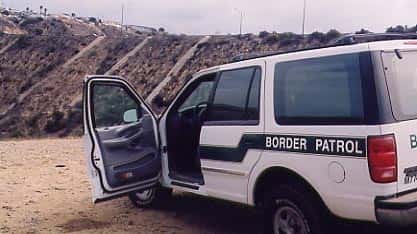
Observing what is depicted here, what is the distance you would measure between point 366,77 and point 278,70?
40.5 inches

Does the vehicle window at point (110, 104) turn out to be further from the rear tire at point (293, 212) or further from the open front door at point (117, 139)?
the rear tire at point (293, 212)

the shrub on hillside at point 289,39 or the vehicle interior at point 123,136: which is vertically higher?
the shrub on hillside at point 289,39

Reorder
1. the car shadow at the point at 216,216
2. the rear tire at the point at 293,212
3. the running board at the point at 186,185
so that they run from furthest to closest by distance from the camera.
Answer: the car shadow at the point at 216,216 < the running board at the point at 186,185 < the rear tire at the point at 293,212

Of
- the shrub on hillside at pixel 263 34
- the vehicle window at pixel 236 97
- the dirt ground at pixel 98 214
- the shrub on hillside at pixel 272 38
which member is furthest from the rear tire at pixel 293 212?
the shrub on hillside at pixel 263 34

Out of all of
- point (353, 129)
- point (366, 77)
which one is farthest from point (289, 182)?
point (366, 77)

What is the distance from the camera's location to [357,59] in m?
4.57

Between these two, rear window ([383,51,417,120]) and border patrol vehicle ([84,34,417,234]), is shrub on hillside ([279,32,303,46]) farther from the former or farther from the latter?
rear window ([383,51,417,120])

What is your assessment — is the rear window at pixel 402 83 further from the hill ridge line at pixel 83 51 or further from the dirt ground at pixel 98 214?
the hill ridge line at pixel 83 51

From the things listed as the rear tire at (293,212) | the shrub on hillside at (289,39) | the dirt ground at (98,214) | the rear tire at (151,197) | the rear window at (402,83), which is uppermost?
the shrub on hillside at (289,39)

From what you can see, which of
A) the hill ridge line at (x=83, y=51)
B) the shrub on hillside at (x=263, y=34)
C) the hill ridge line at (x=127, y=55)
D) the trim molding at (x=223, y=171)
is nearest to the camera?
the trim molding at (x=223, y=171)

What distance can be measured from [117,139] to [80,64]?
37.1 meters

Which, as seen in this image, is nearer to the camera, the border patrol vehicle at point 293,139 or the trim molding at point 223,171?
the border patrol vehicle at point 293,139

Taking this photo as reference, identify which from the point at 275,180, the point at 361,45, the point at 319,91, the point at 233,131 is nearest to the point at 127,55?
the point at 233,131

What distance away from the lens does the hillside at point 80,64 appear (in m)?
32.6
